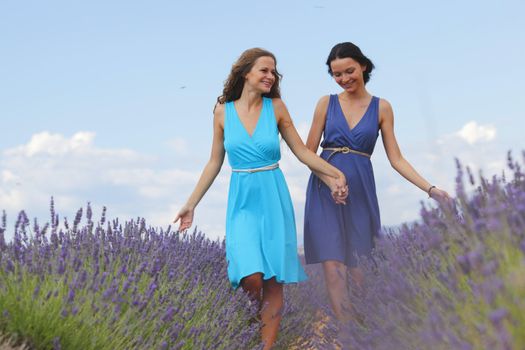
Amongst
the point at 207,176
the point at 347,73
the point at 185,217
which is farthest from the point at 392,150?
the point at 185,217

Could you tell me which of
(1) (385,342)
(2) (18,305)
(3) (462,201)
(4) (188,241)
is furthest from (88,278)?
(4) (188,241)

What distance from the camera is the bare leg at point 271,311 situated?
4.29 meters

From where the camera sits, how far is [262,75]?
4340 mm

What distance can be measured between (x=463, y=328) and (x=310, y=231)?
2158 millimetres

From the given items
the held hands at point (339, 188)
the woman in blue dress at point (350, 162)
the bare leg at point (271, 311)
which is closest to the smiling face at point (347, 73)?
the woman in blue dress at point (350, 162)

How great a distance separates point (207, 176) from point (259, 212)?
491 mm

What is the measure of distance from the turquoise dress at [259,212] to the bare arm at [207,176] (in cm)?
17

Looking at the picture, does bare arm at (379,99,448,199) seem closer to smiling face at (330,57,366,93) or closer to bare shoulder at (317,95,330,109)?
smiling face at (330,57,366,93)

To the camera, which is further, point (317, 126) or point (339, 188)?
point (317, 126)

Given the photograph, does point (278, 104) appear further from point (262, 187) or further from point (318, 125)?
point (262, 187)

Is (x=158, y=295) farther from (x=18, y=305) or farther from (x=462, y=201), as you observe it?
(x=462, y=201)

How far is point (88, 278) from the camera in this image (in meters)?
3.28

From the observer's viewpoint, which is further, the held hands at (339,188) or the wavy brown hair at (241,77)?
Answer: the wavy brown hair at (241,77)

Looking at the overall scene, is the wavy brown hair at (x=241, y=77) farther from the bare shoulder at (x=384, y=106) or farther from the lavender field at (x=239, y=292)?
the lavender field at (x=239, y=292)
